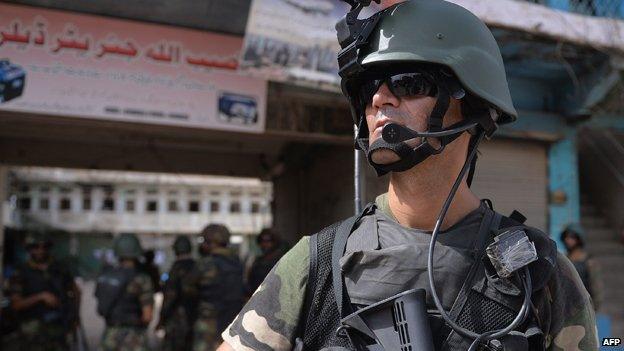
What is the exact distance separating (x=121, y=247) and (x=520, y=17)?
183 inches

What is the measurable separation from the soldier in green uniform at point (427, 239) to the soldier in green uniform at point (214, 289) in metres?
4.24

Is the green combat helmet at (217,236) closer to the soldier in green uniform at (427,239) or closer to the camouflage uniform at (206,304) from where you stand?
the camouflage uniform at (206,304)

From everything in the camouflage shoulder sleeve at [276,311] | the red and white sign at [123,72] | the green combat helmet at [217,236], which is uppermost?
the red and white sign at [123,72]

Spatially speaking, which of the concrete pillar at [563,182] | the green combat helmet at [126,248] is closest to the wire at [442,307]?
the green combat helmet at [126,248]

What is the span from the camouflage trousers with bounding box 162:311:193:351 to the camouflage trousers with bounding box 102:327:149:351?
572 mm

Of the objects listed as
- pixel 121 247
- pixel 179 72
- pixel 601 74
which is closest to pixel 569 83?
pixel 601 74

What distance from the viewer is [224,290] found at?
545 cm

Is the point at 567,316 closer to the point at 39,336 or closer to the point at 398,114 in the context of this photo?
the point at 398,114

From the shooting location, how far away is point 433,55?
121 centimetres

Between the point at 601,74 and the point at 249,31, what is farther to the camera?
the point at 601,74

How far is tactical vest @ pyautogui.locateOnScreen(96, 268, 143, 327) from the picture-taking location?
5.19m

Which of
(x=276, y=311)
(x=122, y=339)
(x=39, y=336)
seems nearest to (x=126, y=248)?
(x=122, y=339)

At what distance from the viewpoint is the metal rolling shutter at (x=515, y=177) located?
6.66m

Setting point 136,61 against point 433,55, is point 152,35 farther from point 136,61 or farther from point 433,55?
point 433,55
